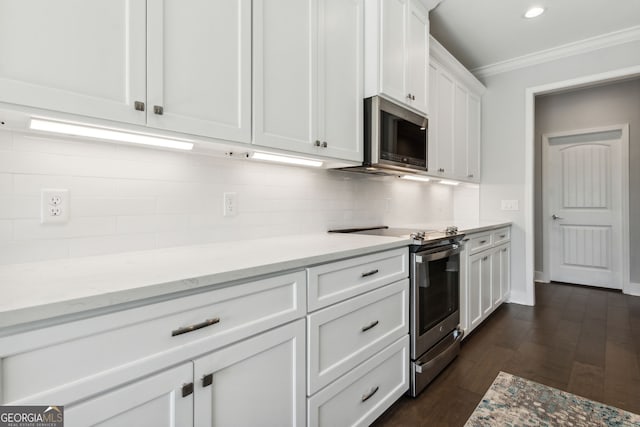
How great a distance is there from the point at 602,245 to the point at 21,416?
5.73m

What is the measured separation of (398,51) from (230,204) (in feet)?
4.91

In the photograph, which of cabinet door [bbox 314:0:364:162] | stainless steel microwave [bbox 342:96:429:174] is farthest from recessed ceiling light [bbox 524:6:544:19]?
cabinet door [bbox 314:0:364:162]

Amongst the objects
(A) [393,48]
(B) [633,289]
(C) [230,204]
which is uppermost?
(A) [393,48]

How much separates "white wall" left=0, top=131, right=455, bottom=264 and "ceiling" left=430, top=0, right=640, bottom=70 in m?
1.86

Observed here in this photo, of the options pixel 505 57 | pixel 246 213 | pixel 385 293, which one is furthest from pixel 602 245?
pixel 246 213

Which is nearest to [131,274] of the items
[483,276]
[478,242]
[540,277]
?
[478,242]

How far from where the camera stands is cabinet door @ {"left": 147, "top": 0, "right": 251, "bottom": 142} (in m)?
1.05

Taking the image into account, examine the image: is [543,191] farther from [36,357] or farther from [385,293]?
[36,357]

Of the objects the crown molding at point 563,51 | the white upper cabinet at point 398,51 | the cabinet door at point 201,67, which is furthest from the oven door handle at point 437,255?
the crown molding at point 563,51

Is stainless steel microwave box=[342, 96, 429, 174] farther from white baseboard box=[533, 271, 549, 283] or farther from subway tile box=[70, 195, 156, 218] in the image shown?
white baseboard box=[533, 271, 549, 283]

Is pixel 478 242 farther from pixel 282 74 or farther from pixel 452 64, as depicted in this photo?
pixel 282 74

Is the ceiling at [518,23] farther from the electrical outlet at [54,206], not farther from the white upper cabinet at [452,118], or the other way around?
the electrical outlet at [54,206]

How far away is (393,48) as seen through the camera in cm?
201

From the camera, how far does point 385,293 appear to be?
61.9 inches
